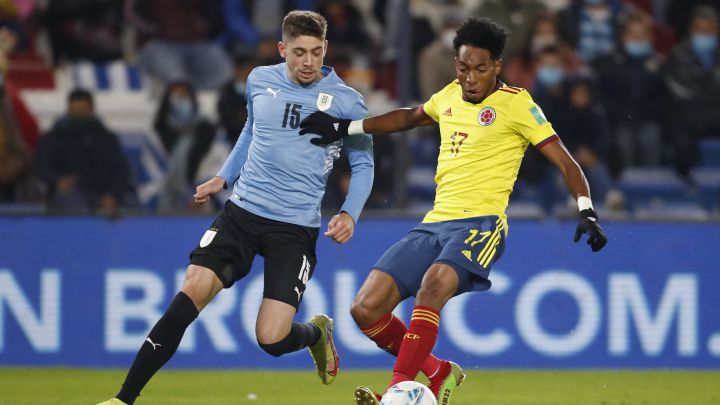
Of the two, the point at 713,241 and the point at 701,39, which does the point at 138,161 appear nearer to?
the point at 713,241

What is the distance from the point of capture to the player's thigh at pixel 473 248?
656 centimetres

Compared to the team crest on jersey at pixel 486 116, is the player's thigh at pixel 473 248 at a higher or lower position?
lower

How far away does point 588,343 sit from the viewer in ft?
32.5

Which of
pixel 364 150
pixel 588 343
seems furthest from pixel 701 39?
pixel 364 150

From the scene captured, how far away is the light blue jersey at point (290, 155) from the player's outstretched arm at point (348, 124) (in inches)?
2.2

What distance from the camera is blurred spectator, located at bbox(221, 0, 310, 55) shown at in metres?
12.7

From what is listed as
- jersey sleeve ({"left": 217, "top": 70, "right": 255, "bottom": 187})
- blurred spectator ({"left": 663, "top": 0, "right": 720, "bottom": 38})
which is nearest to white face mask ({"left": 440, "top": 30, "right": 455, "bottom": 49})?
blurred spectator ({"left": 663, "top": 0, "right": 720, "bottom": 38})

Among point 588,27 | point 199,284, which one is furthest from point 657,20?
point 199,284

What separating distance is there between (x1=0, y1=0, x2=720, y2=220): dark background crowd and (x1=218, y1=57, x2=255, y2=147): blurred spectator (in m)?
0.02

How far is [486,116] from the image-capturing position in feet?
21.9

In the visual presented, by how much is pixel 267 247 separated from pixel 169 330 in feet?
2.41

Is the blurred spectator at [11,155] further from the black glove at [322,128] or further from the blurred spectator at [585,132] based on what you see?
the blurred spectator at [585,132]

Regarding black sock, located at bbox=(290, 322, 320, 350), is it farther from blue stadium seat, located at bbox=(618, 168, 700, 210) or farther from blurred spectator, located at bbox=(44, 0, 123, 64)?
blurred spectator, located at bbox=(44, 0, 123, 64)

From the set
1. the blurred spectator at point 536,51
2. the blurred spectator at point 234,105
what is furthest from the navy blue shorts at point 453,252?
the blurred spectator at point 536,51
